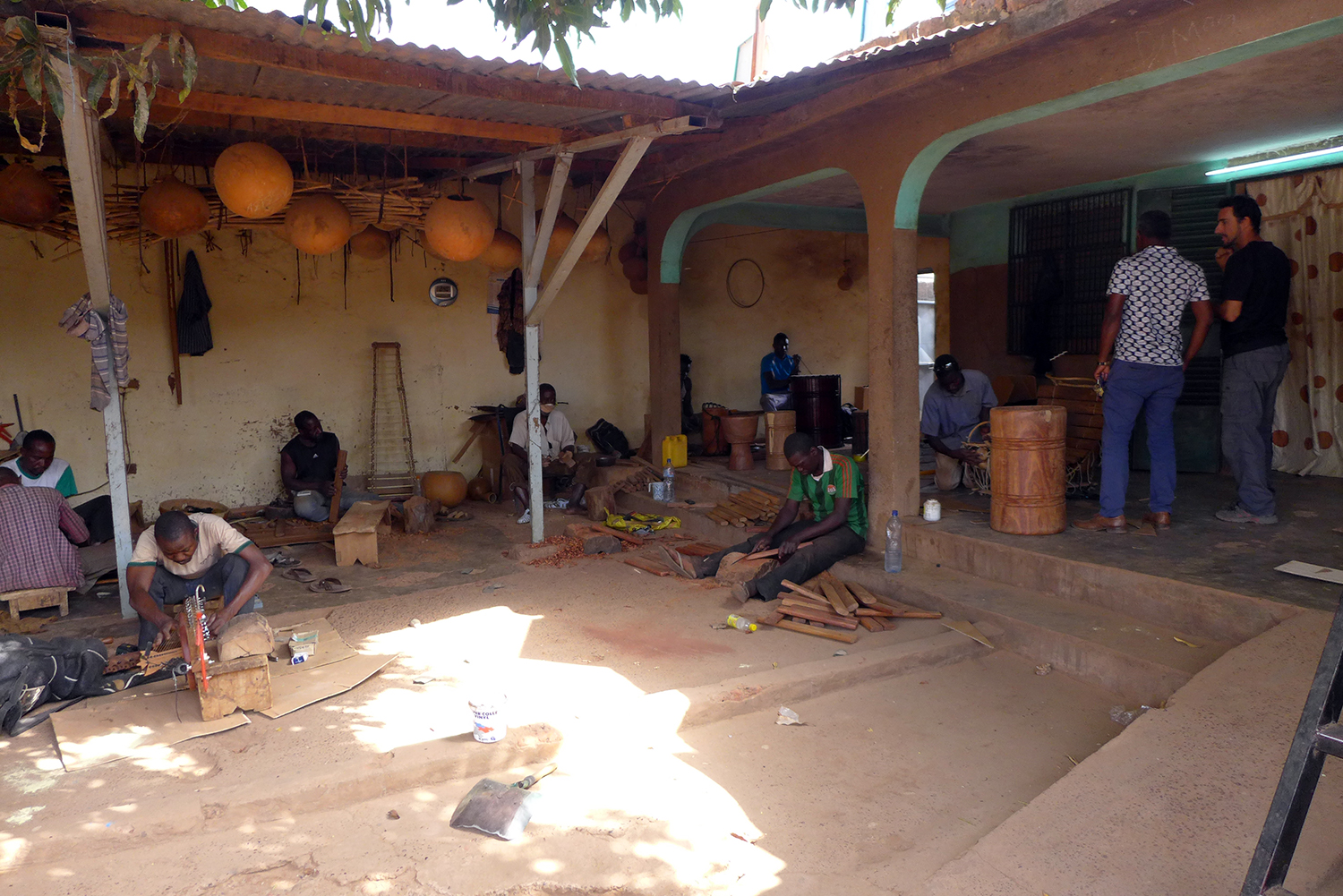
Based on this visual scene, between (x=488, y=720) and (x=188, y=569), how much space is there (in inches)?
99.2

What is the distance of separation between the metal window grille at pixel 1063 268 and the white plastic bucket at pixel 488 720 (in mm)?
7477

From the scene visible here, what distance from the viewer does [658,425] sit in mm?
9734

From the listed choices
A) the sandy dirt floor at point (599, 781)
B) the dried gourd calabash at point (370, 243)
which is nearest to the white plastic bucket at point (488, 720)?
the sandy dirt floor at point (599, 781)

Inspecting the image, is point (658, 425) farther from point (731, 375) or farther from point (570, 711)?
point (570, 711)

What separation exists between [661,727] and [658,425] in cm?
573

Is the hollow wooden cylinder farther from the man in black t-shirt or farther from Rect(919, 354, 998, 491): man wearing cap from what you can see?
the man in black t-shirt

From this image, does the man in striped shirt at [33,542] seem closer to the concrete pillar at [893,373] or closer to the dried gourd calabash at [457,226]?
the dried gourd calabash at [457,226]

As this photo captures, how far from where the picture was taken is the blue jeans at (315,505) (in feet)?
27.5

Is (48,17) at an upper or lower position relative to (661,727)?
upper

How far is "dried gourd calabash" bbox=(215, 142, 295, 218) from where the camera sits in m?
5.96

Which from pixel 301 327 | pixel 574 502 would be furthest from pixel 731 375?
pixel 301 327

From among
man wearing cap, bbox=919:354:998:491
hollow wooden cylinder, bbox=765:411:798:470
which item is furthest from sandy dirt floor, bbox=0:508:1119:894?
hollow wooden cylinder, bbox=765:411:798:470

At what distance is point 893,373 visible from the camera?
6418mm

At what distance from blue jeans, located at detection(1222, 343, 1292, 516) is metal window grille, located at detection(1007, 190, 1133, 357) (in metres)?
3.36
